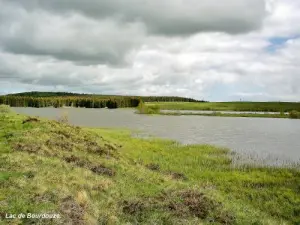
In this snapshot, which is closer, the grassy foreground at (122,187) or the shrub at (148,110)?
the grassy foreground at (122,187)

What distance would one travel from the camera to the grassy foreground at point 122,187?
49.7 feet

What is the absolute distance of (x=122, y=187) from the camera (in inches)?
798

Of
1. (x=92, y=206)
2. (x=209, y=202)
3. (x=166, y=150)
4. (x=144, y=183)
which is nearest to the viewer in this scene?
(x=92, y=206)

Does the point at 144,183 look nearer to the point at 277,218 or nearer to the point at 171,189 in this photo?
the point at 171,189

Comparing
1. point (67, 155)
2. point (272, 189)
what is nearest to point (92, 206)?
point (67, 155)

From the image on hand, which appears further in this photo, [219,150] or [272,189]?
[219,150]

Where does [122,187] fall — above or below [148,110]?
below

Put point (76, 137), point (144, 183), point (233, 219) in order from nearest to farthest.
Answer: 1. point (233, 219)
2. point (144, 183)
3. point (76, 137)

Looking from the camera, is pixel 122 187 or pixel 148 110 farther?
pixel 148 110

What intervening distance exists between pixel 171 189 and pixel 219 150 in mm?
26453

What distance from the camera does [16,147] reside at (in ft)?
87.6

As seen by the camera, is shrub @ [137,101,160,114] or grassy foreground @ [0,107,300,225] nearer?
grassy foreground @ [0,107,300,225]

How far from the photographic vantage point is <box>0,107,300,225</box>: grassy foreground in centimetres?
1514

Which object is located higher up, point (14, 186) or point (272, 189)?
point (14, 186)
